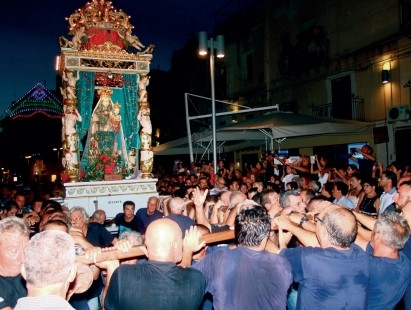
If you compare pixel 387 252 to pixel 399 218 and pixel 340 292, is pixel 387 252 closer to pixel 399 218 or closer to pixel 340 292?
pixel 399 218

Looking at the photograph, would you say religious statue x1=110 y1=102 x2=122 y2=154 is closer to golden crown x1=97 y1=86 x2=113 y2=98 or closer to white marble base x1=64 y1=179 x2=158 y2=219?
golden crown x1=97 y1=86 x2=113 y2=98

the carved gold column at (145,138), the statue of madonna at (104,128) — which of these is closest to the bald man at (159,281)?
the carved gold column at (145,138)

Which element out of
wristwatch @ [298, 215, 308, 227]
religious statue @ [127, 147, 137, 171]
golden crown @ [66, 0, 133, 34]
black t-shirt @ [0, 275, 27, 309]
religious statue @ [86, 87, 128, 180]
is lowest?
black t-shirt @ [0, 275, 27, 309]

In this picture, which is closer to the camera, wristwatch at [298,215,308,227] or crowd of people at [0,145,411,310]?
crowd of people at [0,145,411,310]

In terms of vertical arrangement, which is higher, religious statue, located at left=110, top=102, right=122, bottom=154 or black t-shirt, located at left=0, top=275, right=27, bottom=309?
religious statue, located at left=110, top=102, right=122, bottom=154

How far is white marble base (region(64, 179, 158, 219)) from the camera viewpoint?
11.6m

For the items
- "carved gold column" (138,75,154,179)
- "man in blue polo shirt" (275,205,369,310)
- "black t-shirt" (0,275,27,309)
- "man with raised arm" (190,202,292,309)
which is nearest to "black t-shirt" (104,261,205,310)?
"man with raised arm" (190,202,292,309)

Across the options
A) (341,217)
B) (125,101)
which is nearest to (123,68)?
(125,101)

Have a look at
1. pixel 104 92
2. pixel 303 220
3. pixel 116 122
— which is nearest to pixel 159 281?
pixel 303 220

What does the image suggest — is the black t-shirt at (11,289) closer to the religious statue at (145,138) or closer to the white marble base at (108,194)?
the white marble base at (108,194)

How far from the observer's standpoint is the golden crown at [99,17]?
12539 millimetres

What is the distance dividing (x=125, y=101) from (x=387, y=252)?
11.4 meters

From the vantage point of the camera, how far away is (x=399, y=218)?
327 centimetres

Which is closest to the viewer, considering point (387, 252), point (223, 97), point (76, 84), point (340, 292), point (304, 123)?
point (340, 292)
